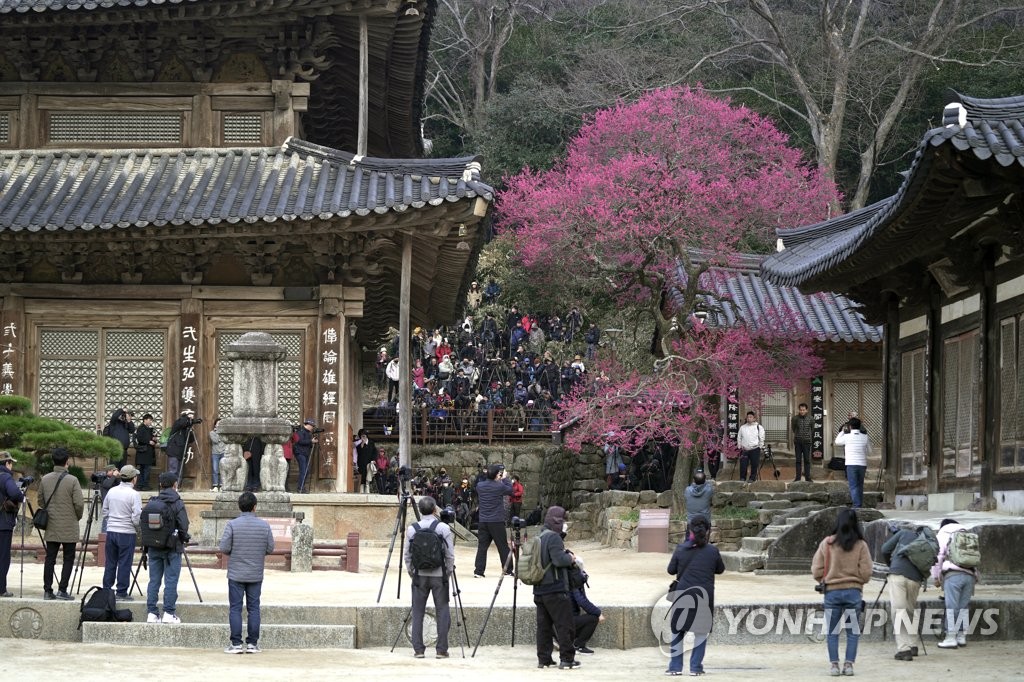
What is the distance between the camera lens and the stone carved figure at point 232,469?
63.9ft

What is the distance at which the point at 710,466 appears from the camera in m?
33.4

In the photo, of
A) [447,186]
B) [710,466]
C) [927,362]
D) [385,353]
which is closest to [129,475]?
[447,186]

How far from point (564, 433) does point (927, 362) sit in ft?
50.2

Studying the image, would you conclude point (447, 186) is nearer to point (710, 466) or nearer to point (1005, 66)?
point (710, 466)

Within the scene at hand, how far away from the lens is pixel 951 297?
66.5 feet

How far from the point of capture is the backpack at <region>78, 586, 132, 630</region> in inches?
559

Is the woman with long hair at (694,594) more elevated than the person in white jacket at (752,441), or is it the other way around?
the person in white jacket at (752,441)

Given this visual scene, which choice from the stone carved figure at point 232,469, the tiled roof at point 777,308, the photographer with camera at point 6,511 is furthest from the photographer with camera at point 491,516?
the tiled roof at point 777,308

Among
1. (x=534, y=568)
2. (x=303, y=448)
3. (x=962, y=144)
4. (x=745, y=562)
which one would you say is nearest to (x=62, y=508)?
(x=534, y=568)

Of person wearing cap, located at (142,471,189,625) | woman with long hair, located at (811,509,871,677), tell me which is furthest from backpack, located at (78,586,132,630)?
woman with long hair, located at (811,509,871,677)

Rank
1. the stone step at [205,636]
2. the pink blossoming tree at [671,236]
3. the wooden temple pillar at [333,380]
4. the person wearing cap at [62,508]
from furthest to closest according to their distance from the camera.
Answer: the pink blossoming tree at [671,236], the wooden temple pillar at [333,380], the person wearing cap at [62,508], the stone step at [205,636]

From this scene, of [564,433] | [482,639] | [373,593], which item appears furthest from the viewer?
[564,433]

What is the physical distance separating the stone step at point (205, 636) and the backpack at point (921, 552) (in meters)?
5.25

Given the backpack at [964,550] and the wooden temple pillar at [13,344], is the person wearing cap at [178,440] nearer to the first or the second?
the wooden temple pillar at [13,344]
